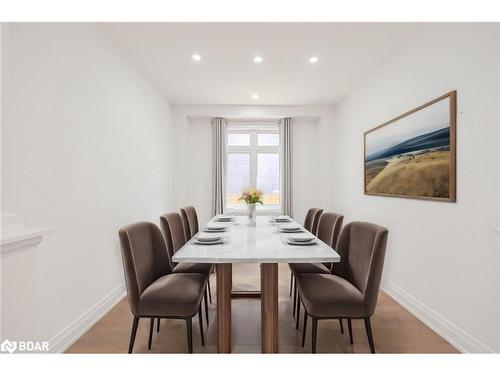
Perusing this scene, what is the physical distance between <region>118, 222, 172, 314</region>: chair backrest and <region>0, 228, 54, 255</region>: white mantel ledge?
1.28ft

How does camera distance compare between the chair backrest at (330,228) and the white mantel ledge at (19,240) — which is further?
the chair backrest at (330,228)

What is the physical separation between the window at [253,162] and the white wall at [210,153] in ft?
1.24

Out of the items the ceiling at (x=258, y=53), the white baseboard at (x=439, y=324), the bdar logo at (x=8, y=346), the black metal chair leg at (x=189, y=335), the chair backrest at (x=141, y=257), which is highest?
the ceiling at (x=258, y=53)

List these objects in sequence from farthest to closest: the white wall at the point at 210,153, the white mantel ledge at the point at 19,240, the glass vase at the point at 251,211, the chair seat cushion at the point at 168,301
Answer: the white wall at the point at 210,153 < the glass vase at the point at 251,211 < the chair seat cushion at the point at 168,301 < the white mantel ledge at the point at 19,240

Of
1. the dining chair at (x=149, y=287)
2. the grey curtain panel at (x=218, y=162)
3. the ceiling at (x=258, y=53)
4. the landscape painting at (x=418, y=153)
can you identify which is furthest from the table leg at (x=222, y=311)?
the grey curtain panel at (x=218, y=162)

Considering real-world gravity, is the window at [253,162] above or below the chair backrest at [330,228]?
above

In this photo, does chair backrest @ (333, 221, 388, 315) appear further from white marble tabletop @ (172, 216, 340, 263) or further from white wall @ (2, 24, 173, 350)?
white wall @ (2, 24, 173, 350)

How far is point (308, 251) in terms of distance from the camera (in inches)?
64.1

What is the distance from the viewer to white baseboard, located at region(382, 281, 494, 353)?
1784mm

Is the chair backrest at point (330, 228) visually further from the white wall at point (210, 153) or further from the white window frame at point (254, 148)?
the white window frame at point (254, 148)

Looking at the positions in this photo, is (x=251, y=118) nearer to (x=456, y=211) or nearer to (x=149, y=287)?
(x=456, y=211)

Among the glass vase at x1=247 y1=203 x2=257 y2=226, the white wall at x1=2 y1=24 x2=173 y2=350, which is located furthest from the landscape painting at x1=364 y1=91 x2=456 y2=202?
the white wall at x1=2 y1=24 x2=173 y2=350

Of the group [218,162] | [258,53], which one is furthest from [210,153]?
[258,53]

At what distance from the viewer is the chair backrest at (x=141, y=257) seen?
61.5 inches
